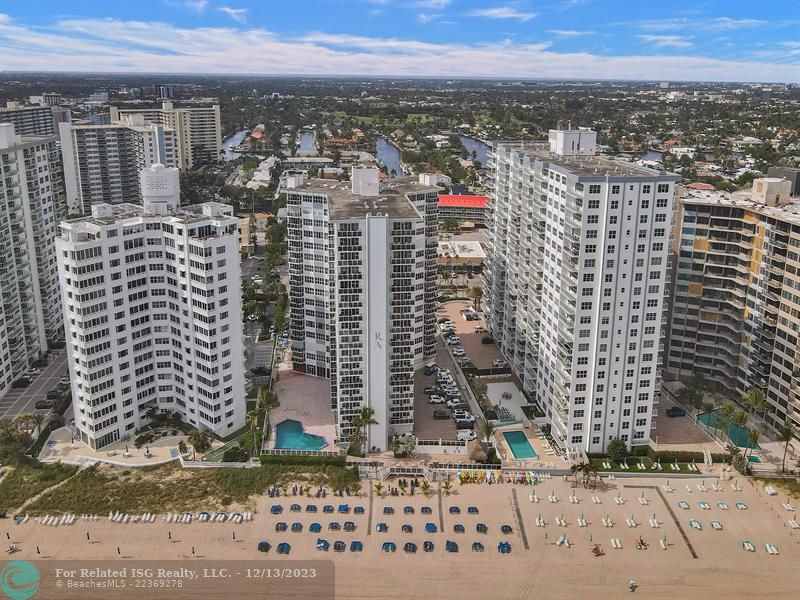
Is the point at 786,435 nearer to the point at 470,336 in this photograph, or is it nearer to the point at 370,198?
the point at 470,336

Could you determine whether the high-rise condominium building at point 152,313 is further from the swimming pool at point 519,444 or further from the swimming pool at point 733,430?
the swimming pool at point 733,430

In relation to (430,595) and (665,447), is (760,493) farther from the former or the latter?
(430,595)

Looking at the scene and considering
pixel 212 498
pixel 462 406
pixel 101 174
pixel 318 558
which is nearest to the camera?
pixel 318 558

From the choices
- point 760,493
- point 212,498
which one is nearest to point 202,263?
point 212,498

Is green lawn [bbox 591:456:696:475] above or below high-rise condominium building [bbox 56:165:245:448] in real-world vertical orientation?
below

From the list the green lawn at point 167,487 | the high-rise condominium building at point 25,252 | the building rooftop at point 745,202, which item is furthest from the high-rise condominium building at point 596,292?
the high-rise condominium building at point 25,252

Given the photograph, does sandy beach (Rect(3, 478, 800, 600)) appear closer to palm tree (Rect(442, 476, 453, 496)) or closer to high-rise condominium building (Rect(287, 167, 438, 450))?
palm tree (Rect(442, 476, 453, 496))

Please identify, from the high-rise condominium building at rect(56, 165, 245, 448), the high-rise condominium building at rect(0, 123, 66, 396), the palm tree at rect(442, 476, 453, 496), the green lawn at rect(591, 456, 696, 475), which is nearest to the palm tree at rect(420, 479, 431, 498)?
the palm tree at rect(442, 476, 453, 496)
